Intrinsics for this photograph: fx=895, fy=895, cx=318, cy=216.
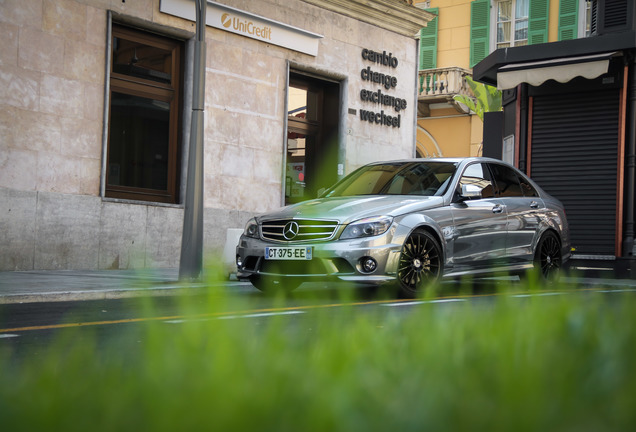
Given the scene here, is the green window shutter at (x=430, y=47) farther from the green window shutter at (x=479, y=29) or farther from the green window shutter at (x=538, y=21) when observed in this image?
the green window shutter at (x=538, y=21)

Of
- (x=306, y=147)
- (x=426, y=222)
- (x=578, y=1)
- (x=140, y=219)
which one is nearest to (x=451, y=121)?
(x=578, y=1)

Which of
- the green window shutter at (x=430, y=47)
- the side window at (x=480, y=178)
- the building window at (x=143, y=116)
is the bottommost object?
the side window at (x=480, y=178)

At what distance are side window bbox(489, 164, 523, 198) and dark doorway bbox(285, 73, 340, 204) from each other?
25.3 feet

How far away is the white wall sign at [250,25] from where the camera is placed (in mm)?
15422

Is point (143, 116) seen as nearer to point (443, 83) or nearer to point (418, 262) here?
point (418, 262)

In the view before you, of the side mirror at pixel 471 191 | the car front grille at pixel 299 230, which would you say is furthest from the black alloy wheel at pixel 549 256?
the car front grille at pixel 299 230

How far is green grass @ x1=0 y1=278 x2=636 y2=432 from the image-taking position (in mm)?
1560

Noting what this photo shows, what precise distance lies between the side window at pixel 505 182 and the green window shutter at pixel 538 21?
1887cm

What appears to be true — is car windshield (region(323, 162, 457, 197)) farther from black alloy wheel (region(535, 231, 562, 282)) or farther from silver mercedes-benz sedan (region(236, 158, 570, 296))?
black alloy wheel (region(535, 231, 562, 282))

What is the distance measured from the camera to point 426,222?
9.21 meters

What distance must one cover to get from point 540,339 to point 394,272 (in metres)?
6.20

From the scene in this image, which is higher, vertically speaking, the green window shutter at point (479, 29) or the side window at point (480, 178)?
the green window shutter at point (479, 29)

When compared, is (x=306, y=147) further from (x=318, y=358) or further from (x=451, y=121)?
(x=318, y=358)

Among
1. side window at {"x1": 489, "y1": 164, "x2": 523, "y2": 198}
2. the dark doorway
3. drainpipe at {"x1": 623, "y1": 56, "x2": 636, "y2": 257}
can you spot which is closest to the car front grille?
side window at {"x1": 489, "y1": 164, "x2": 523, "y2": 198}
